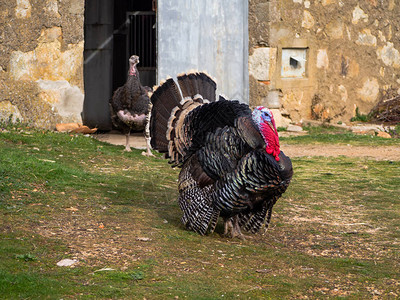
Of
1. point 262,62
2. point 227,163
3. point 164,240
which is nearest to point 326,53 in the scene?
point 262,62

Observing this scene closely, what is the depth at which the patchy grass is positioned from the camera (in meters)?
3.77

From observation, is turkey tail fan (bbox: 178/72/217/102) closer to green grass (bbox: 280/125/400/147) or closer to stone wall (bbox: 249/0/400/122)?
green grass (bbox: 280/125/400/147)

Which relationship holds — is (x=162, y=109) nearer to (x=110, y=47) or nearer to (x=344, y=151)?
(x=344, y=151)

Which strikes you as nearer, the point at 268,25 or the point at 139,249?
the point at 139,249

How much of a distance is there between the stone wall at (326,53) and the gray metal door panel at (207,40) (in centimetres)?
40

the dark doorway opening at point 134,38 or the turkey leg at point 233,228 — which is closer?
the turkey leg at point 233,228

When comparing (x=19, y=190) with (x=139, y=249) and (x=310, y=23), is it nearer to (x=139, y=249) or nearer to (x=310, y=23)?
(x=139, y=249)

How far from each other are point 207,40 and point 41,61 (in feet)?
9.03

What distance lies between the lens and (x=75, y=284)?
3643 mm

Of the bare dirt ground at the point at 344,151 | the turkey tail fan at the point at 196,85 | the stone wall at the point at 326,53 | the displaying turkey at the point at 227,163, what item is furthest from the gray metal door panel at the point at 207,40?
the displaying turkey at the point at 227,163

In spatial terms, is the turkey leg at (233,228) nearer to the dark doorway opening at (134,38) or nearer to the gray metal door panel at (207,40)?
the gray metal door panel at (207,40)

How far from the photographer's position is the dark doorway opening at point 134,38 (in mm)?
12531

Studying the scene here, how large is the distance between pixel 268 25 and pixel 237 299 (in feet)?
26.9

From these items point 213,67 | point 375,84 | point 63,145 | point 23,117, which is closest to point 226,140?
point 63,145
